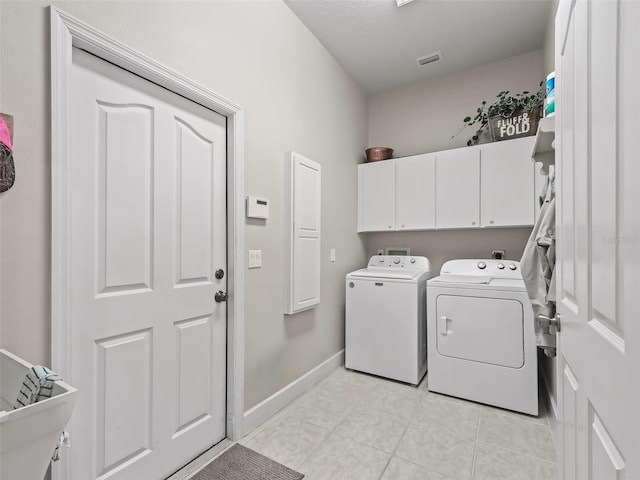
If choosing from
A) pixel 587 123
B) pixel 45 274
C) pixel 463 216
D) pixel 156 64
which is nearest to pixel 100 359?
pixel 45 274

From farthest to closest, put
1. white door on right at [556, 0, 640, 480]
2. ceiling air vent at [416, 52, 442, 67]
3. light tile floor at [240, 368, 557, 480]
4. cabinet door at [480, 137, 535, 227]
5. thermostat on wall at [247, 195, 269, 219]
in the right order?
ceiling air vent at [416, 52, 442, 67] → cabinet door at [480, 137, 535, 227] → thermostat on wall at [247, 195, 269, 219] → light tile floor at [240, 368, 557, 480] → white door on right at [556, 0, 640, 480]

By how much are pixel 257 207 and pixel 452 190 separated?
1829 millimetres

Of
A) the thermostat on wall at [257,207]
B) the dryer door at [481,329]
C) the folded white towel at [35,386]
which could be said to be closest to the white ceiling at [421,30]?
the thermostat on wall at [257,207]

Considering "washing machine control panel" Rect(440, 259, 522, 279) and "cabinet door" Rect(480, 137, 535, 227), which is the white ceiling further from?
"washing machine control panel" Rect(440, 259, 522, 279)

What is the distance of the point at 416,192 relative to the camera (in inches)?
119

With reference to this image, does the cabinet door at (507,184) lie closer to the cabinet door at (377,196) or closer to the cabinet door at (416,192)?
the cabinet door at (416,192)

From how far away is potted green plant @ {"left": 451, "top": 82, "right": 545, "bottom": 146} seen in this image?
2.54 m

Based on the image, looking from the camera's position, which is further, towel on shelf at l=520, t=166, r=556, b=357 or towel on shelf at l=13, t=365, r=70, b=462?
towel on shelf at l=520, t=166, r=556, b=357

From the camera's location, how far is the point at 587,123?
0.70m

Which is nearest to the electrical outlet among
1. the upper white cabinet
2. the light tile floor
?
the upper white cabinet

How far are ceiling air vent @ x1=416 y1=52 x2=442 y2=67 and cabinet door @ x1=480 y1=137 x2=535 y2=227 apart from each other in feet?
3.12

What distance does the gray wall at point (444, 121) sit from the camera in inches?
114

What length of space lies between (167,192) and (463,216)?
240 cm

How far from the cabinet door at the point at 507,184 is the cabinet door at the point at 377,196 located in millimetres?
807
